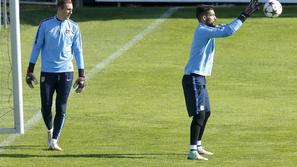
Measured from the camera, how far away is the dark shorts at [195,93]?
41.0 ft

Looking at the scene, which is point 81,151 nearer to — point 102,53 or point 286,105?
point 286,105

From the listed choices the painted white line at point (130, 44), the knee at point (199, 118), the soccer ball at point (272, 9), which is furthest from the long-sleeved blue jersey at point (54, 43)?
the painted white line at point (130, 44)

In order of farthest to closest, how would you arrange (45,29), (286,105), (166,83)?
1. (166,83)
2. (286,105)
3. (45,29)

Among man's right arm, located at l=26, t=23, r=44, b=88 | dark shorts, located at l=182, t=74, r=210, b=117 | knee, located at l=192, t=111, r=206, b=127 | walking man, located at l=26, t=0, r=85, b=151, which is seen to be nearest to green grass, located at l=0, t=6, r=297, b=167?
knee, located at l=192, t=111, r=206, b=127

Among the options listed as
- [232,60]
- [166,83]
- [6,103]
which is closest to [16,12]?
[6,103]

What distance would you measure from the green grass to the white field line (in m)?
0.13

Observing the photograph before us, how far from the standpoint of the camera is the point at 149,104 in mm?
17734

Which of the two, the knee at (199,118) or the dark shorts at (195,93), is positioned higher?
the dark shorts at (195,93)

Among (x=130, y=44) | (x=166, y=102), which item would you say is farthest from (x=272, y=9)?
(x=130, y=44)

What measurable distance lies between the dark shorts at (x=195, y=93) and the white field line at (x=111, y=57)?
250 centimetres

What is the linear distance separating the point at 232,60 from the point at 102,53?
310cm

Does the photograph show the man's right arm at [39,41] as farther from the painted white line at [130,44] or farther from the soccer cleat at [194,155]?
the painted white line at [130,44]

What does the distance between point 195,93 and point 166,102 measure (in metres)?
5.45

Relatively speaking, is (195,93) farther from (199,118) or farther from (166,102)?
(166,102)
